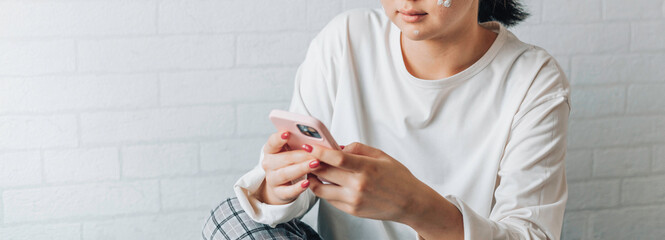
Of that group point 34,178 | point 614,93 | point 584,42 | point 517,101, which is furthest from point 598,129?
point 34,178

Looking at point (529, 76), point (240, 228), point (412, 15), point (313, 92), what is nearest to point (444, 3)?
point (412, 15)

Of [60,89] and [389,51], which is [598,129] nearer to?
[389,51]

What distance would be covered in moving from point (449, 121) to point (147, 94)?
73 centimetres

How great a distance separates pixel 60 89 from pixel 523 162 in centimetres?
102

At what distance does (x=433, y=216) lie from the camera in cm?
94

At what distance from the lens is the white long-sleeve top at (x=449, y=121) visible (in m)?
1.10

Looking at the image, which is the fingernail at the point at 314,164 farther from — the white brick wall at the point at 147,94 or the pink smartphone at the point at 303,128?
the white brick wall at the point at 147,94

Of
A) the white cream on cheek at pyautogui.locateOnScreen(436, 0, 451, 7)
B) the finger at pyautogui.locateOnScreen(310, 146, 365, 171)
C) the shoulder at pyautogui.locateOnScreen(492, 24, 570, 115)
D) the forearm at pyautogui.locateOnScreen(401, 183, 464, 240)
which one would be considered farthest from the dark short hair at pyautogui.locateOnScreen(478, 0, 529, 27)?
the finger at pyautogui.locateOnScreen(310, 146, 365, 171)

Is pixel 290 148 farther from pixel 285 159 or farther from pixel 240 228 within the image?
pixel 240 228

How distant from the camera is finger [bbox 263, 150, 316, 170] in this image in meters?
0.88

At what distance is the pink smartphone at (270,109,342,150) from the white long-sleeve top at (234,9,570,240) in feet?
0.73

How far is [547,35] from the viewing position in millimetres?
1729

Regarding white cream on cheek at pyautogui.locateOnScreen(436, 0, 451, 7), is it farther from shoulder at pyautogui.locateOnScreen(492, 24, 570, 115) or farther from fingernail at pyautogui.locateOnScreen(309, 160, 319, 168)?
fingernail at pyautogui.locateOnScreen(309, 160, 319, 168)

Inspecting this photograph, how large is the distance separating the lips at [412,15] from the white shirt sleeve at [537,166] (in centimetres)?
24
